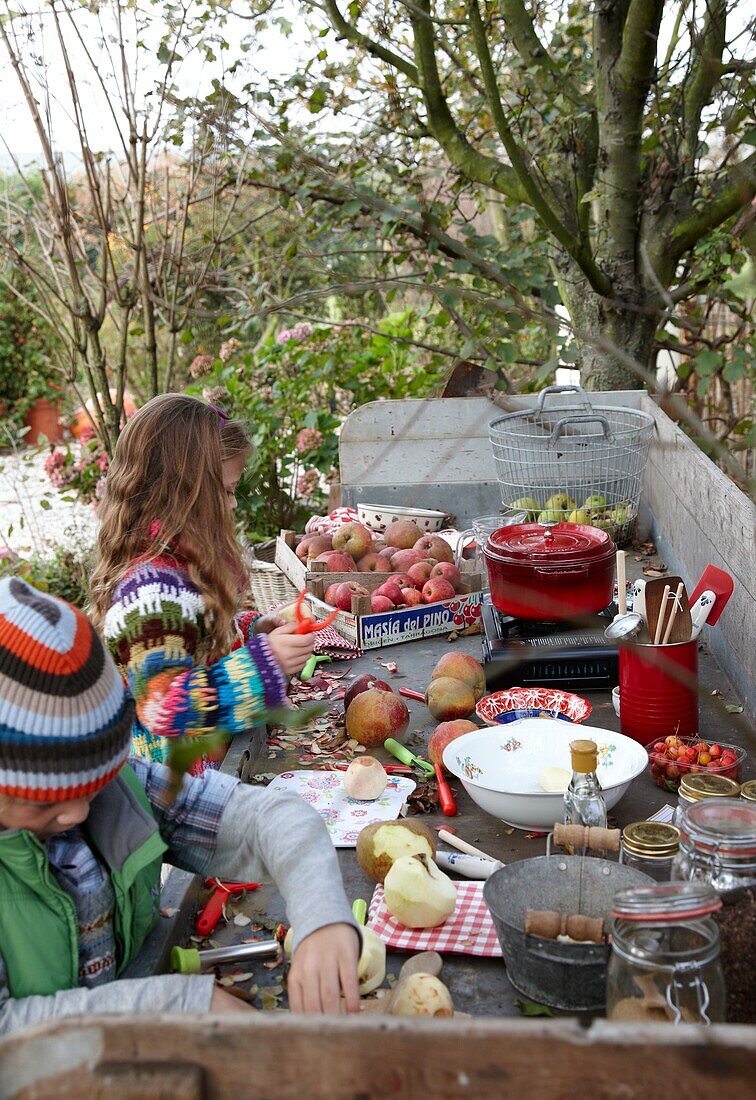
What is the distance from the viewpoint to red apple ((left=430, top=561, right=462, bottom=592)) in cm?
327

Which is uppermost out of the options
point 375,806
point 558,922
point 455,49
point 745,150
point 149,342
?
point 455,49

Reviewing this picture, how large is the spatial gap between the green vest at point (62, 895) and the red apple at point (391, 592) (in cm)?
173

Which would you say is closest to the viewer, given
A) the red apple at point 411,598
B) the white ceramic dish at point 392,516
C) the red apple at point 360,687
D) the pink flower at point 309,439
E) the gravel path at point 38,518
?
the red apple at point 360,687

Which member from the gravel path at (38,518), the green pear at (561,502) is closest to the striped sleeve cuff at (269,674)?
the green pear at (561,502)

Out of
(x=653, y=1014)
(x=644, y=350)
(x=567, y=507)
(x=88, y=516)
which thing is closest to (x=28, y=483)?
(x=88, y=516)

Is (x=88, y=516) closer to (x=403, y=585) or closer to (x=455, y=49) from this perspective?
(x=455, y=49)

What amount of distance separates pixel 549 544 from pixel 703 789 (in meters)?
1.09

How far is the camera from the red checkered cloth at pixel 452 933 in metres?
1.57

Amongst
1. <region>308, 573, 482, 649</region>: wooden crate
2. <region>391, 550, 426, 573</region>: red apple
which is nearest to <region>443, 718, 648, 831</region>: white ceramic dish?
<region>308, 573, 482, 649</region>: wooden crate

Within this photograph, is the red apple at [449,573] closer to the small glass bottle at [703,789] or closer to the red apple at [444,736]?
the red apple at [444,736]

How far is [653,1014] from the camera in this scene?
3.69 feet

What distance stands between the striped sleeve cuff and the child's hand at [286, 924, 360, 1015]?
2.16 ft

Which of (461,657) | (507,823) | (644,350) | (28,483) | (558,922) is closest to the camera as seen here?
(558,922)

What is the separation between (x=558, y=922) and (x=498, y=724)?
3.07 feet
